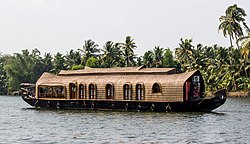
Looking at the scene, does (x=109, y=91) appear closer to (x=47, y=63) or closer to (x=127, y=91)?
(x=127, y=91)

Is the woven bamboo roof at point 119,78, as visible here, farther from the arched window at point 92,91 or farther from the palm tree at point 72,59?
the palm tree at point 72,59

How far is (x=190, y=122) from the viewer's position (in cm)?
2323

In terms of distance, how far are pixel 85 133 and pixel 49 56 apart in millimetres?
62082

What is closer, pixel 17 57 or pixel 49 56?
pixel 17 57

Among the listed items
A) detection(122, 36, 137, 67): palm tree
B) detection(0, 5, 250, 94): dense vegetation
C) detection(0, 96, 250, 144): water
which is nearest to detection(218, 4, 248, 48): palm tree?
detection(0, 5, 250, 94): dense vegetation

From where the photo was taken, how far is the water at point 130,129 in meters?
17.4

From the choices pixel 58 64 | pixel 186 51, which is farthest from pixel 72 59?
pixel 186 51

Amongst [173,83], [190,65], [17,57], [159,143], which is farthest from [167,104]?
[17,57]

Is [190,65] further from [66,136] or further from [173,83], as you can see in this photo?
[66,136]

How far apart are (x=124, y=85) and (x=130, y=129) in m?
11.0

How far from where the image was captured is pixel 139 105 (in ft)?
99.5

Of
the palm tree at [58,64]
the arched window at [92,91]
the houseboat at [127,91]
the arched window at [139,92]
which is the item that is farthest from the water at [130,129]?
the palm tree at [58,64]

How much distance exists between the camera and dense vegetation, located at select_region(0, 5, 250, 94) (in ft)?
184

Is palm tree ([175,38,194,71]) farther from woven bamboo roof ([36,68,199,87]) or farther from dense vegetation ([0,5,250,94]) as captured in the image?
woven bamboo roof ([36,68,199,87])
